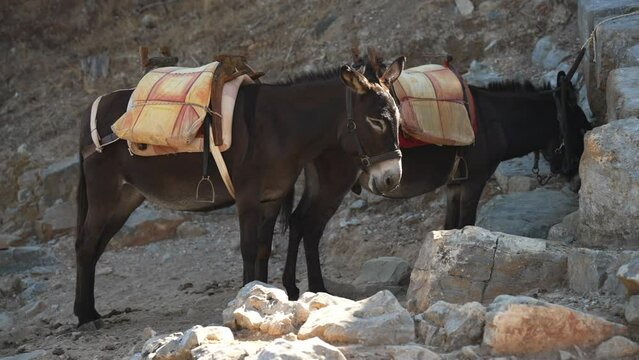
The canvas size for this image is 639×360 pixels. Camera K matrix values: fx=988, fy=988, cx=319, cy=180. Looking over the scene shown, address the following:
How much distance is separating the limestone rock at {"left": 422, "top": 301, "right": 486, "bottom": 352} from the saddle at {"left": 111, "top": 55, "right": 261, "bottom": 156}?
264 cm

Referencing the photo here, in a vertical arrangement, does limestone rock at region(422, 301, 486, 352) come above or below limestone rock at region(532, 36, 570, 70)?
below

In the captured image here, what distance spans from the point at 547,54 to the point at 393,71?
4185mm

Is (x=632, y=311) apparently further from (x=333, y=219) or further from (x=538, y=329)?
(x=333, y=219)

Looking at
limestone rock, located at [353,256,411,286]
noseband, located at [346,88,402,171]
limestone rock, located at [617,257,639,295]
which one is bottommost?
limestone rock, located at [353,256,411,286]

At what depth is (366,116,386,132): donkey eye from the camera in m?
6.79

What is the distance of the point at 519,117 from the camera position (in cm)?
834

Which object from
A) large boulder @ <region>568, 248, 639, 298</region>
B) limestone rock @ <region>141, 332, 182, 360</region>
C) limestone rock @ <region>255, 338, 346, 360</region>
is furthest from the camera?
large boulder @ <region>568, 248, 639, 298</region>

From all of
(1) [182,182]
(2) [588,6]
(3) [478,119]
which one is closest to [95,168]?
(1) [182,182]

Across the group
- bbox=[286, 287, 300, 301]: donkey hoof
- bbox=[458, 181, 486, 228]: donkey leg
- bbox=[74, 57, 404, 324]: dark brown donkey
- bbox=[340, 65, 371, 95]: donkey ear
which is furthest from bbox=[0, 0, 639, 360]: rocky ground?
bbox=[340, 65, 371, 95]: donkey ear

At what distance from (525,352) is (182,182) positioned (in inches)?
136

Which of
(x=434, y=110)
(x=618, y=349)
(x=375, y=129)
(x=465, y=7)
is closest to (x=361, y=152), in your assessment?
(x=375, y=129)

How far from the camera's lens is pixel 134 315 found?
819 cm

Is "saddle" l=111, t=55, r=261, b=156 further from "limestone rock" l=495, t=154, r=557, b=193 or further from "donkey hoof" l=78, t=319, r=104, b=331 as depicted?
"limestone rock" l=495, t=154, r=557, b=193

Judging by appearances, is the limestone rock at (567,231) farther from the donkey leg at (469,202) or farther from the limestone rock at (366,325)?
the limestone rock at (366,325)
